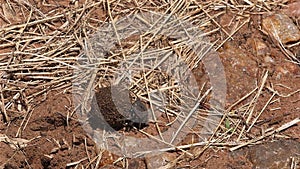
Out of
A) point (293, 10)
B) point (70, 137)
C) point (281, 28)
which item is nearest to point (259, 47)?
point (281, 28)

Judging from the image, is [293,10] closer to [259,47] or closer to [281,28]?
[281,28]

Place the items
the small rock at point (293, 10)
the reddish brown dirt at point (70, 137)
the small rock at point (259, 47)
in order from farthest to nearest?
the small rock at point (293, 10), the small rock at point (259, 47), the reddish brown dirt at point (70, 137)

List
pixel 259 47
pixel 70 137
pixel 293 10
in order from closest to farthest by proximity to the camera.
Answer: pixel 70 137
pixel 259 47
pixel 293 10

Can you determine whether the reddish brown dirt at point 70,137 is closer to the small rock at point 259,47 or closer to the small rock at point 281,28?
the small rock at point 259,47

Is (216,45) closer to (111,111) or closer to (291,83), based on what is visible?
(291,83)

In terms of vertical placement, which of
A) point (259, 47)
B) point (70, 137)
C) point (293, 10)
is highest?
point (293, 10)

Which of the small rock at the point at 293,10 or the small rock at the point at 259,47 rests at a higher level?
the small rock at the point at 293,10

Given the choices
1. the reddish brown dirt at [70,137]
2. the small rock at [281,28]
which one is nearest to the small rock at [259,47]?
the small rock at [281,28]

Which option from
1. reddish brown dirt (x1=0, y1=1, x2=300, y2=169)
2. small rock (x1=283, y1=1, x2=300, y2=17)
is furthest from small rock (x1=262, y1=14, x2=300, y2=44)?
reddish brown dirt (x1=0, y1=1, x2=300, y2=169)

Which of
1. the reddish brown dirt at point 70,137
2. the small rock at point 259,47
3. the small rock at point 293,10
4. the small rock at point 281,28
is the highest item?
the small rock at point 293,10

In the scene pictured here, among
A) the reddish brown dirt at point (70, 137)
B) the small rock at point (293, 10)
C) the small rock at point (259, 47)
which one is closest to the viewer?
the reddish brown dirt at point (70, 137)
